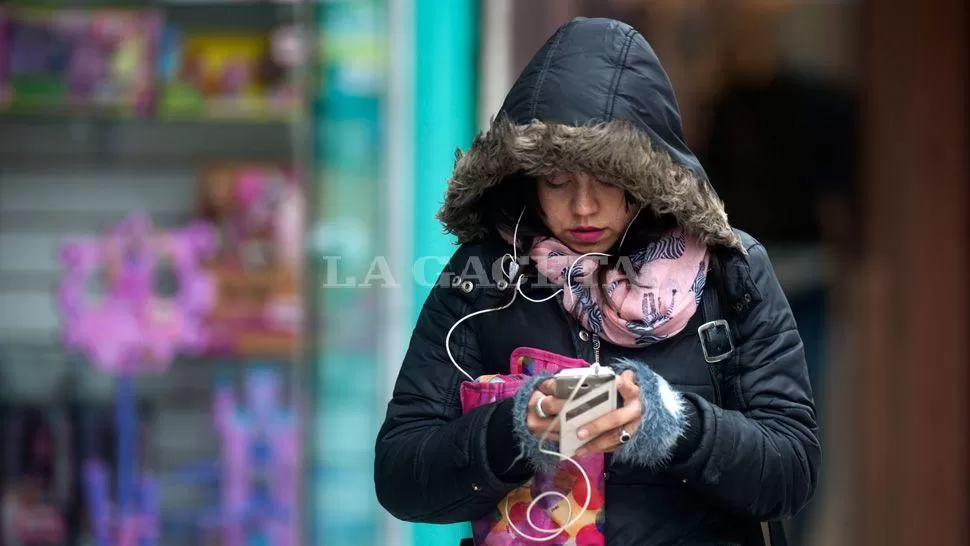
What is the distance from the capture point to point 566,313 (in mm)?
1548

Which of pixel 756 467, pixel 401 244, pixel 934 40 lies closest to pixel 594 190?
pixel 756 467

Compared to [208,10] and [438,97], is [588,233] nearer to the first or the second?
[438,97]

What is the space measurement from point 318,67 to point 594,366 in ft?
6.40

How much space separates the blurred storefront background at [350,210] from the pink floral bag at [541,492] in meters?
1.03

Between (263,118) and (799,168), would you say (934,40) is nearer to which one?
(799,168)

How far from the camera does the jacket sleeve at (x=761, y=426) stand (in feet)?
4.56

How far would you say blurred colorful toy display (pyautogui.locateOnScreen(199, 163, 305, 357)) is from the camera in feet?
11.0

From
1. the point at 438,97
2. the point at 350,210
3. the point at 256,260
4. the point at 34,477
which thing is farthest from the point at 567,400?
the point at 34,477

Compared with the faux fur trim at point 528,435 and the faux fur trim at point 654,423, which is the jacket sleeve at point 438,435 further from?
the faux fur trim at point 654,423

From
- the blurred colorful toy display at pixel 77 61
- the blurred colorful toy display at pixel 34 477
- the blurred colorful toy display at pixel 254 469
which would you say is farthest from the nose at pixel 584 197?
the blurred colorful toy display at pixel 34 477

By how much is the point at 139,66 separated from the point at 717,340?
2.39 meters

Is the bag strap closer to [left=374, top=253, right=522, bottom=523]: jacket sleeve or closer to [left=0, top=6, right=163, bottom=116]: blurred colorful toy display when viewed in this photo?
[left=374, top=253, right=522, bottom=523]: jacket sleeve

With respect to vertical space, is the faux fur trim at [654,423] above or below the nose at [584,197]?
below

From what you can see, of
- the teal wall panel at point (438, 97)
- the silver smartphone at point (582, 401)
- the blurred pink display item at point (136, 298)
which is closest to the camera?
the silver smartphone at point (582, 401)
